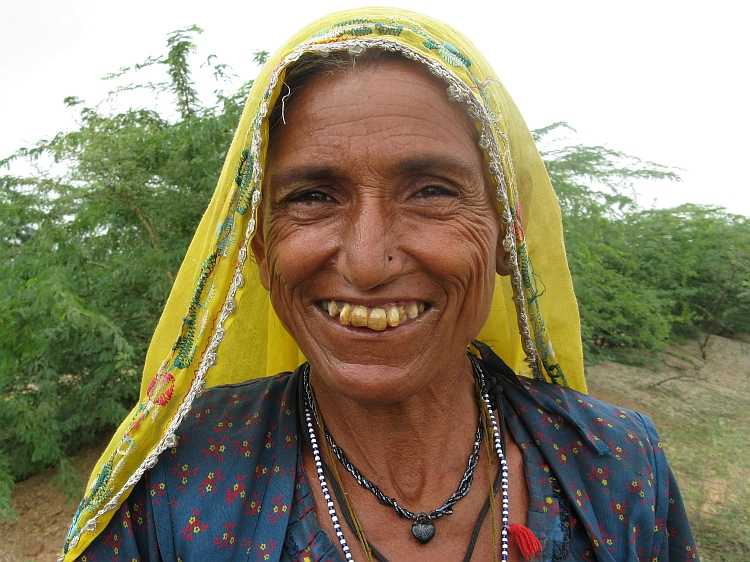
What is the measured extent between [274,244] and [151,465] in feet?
1.73

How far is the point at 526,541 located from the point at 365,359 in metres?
0.55

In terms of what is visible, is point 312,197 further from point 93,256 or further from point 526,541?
point 93,256

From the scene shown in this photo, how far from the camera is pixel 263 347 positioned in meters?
1.68

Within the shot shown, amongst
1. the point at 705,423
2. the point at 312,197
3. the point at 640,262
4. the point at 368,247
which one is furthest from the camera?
the point at 640,262

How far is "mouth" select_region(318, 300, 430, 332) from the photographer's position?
1.09m

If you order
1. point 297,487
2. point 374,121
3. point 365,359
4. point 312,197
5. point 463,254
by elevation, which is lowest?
point 297,487

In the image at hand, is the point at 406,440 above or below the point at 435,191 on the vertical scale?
below

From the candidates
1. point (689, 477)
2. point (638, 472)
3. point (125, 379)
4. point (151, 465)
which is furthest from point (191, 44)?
point (689, 477)

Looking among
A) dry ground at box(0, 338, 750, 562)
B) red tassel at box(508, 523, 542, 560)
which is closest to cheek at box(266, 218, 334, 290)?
red tassel at box(508, 523, 542, 560)

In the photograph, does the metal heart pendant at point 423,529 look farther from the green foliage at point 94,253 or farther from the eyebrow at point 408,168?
the green foliage at point 94,253

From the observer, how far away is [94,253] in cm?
336

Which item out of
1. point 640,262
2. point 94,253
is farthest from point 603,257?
point 94,253

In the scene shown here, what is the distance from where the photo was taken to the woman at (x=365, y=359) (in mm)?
1091

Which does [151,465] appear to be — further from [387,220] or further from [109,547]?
[387,220]
